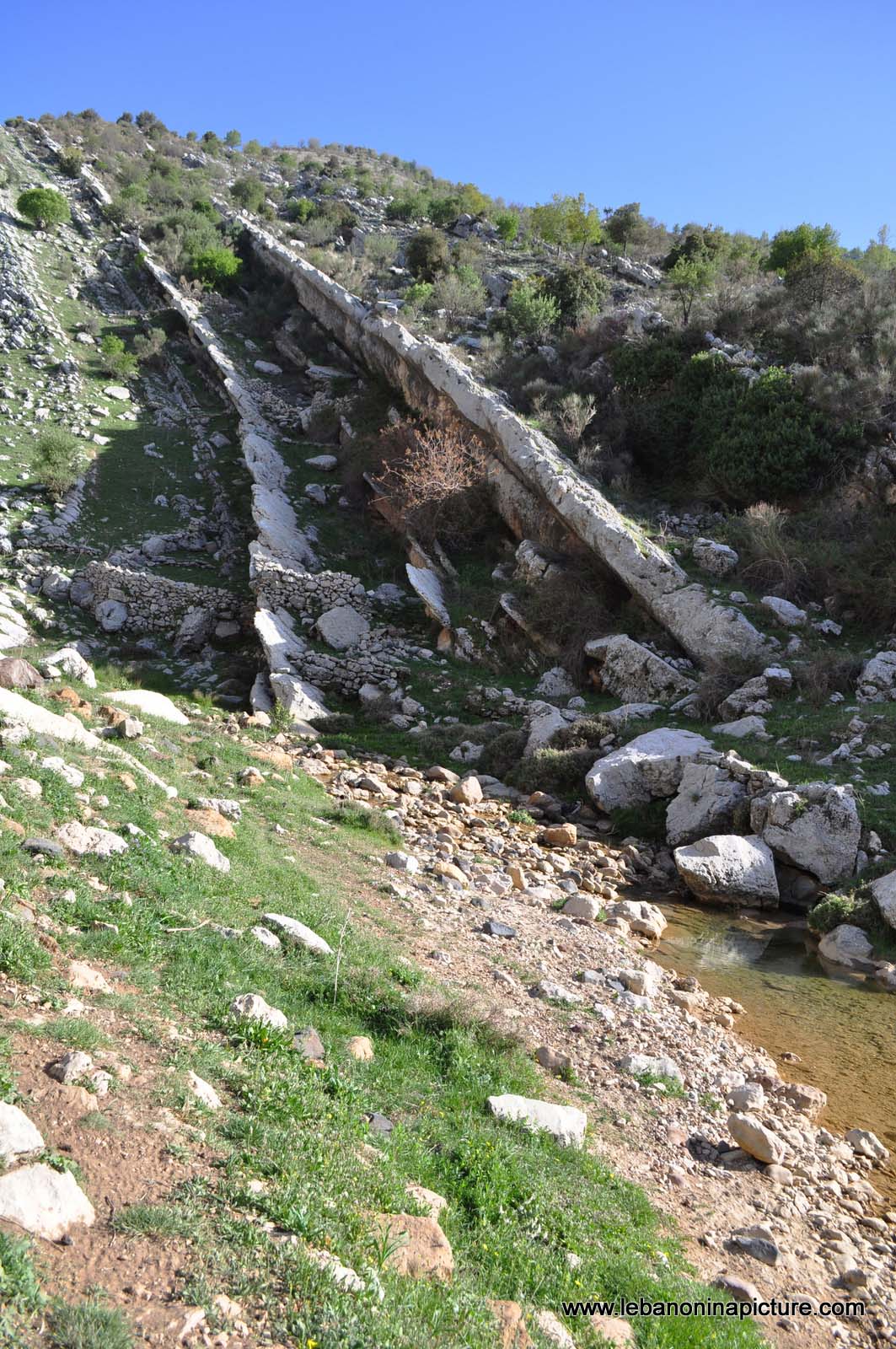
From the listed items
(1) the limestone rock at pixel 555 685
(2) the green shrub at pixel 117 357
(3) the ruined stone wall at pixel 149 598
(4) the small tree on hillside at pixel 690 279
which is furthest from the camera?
(2) the green shrub at pixel 117 357

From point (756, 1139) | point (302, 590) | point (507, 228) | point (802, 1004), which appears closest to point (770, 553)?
point (302, 590)

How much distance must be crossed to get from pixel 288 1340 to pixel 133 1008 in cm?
200

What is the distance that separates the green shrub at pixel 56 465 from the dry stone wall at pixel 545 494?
10.7 m

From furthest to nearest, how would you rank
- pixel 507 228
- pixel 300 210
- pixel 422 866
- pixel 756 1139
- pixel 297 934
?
pixel 300 210 → pixel 507 228 → pixel 422 866 → pixel 297 934 → pixel 756 1139

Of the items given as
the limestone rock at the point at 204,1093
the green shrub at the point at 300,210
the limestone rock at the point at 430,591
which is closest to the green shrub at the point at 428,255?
the green shrub at the point at 300,210

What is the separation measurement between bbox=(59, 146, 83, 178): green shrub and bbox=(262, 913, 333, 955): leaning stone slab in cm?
5919

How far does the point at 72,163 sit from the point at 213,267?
1924 centimetres

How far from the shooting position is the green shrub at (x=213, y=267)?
133 feet

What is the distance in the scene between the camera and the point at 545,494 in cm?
1883

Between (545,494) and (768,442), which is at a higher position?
(768,442)

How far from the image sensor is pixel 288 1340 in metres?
2.69


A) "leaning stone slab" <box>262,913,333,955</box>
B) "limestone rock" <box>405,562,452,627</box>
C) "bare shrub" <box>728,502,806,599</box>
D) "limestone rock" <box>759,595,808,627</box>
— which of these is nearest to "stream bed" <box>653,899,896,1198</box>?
"leaning stone slab" <box>262,913,333,955</box>

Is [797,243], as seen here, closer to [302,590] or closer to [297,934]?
[302,590]

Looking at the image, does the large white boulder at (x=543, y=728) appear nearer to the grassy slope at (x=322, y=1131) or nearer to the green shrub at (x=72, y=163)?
the grassy slope at (x=322, y=1131)
